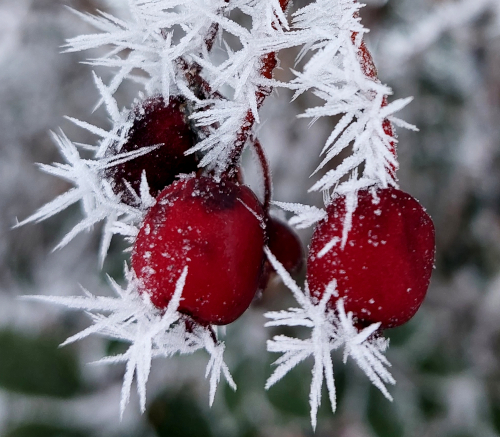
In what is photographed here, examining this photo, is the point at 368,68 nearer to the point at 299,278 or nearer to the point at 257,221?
the point at 257,221

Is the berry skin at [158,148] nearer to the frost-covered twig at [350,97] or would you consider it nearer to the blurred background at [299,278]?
the frost-covered twig at [350,97]

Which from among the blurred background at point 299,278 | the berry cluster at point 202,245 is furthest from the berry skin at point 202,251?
the blurred background at point 299,278

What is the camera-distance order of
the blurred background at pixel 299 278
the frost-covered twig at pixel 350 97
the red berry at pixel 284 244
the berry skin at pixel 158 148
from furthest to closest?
the blurred background at pixel 299 278, the red berry at pixel 284 244, the berry skin at pixel 158 148, the frost-covered twig at pixel 350 97

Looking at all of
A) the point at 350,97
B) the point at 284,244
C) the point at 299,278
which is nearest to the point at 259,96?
the point at 350,97

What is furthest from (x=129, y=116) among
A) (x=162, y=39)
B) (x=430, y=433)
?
(x=430, y=433)

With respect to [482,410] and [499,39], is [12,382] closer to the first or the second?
[482,410]
